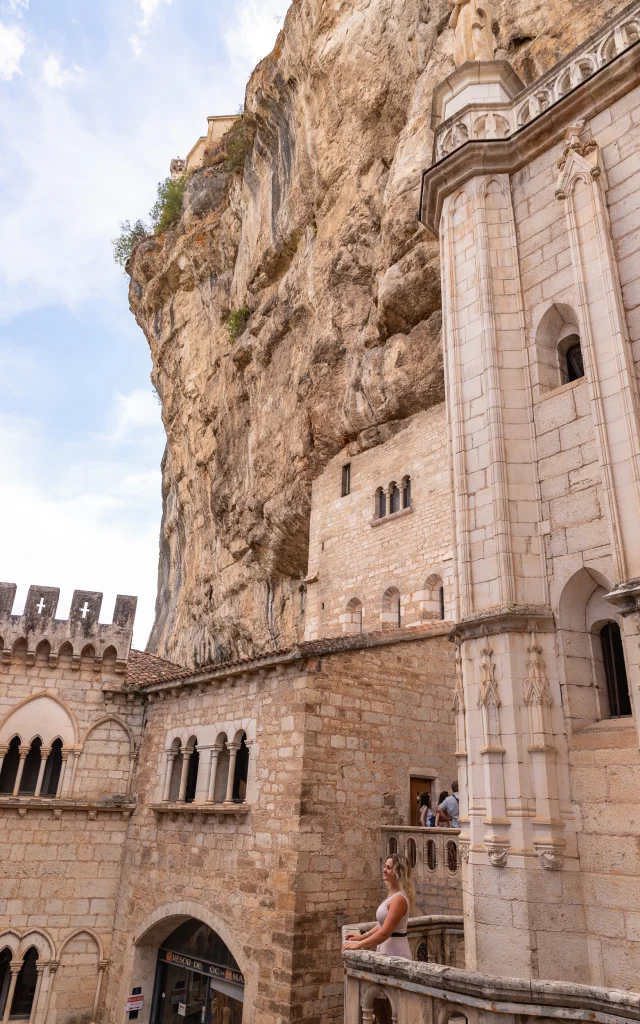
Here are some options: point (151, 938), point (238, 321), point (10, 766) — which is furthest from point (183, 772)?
point (238, 321)

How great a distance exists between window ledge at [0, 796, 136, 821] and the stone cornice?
13859 mm

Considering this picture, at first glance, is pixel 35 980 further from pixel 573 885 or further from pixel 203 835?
pixel 573 885

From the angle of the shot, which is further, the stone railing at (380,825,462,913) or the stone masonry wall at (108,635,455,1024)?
the stone railing at (380,825,462,913)

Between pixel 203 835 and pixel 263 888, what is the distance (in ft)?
7.56

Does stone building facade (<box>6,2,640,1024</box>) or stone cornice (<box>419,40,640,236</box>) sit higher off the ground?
stone cornice (<box>419,40,640,236</box>)

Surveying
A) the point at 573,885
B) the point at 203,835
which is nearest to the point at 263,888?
the point at 203,835

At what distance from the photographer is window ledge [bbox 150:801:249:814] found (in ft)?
40.2

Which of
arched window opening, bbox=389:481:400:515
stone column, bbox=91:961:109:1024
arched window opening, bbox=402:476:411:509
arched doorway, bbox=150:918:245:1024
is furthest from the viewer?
arched window opening, bbox=389:481:400:515

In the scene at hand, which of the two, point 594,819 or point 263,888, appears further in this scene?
point 263,888

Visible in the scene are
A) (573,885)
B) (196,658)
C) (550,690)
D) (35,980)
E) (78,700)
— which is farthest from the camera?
(196,658)

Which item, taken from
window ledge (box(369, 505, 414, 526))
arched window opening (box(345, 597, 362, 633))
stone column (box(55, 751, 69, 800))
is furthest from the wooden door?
window ledge (box(369, 505, 414, 526))

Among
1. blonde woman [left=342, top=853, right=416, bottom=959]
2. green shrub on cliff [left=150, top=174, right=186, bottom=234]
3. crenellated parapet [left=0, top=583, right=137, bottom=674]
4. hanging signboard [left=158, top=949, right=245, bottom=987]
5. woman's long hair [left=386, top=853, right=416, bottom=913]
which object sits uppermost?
green shrub on cliff [left=150, top=174, right=186, bottom=234]

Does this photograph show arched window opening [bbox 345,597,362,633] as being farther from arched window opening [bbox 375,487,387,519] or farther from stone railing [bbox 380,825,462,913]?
stone railing [bbox 380,825,462,913]

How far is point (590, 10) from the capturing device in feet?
51.8
